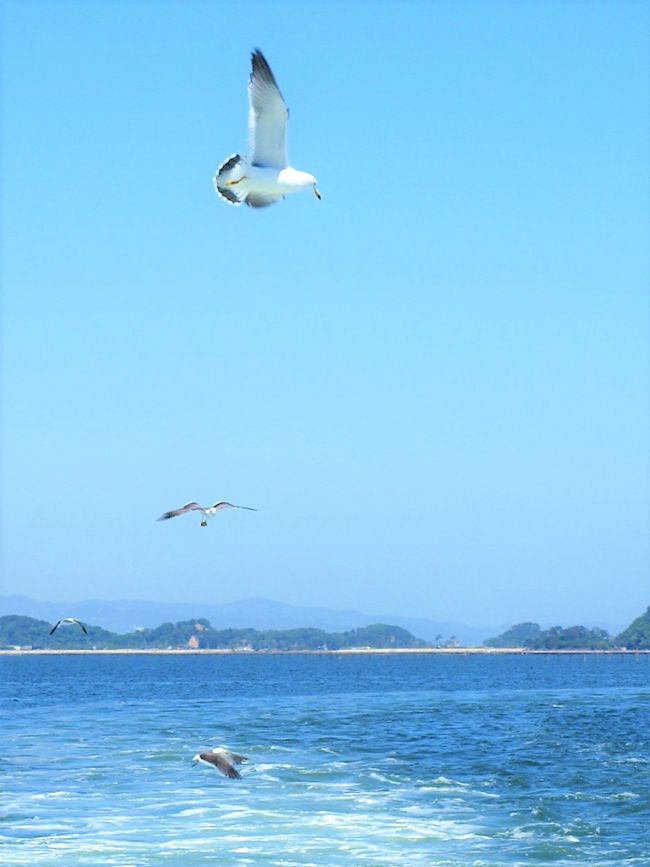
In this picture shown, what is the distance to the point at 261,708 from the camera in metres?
58.9

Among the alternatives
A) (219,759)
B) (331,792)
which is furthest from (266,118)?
(331,792)

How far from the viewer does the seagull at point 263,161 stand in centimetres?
1542

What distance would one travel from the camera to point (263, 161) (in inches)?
627

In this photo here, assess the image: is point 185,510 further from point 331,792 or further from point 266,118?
point 331,792

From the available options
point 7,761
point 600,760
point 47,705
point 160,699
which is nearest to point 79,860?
point 7,761

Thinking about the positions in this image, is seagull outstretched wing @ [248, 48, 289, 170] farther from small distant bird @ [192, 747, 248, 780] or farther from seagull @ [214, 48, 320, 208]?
small distant bird @ [192, 747, 248, 780]

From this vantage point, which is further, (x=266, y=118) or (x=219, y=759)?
(x=219, y=759)

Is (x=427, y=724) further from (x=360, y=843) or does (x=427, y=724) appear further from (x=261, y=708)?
(x=360, y=843)

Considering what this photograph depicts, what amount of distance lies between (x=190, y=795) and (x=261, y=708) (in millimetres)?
33026

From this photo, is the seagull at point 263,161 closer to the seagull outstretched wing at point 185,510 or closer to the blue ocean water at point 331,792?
the seagull outstretched wing at point 185,510

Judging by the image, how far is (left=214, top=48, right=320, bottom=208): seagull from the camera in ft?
→ 50.6

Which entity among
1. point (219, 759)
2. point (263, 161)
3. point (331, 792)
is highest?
point (263, 161)

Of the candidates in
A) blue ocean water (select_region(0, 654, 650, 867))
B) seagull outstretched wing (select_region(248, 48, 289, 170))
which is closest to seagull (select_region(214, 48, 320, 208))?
seagull outstretched wing (select_region(248, 48, 289, 170))

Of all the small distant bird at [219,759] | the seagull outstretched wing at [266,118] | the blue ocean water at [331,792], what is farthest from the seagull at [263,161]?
the blue ocean water at [331,792]
